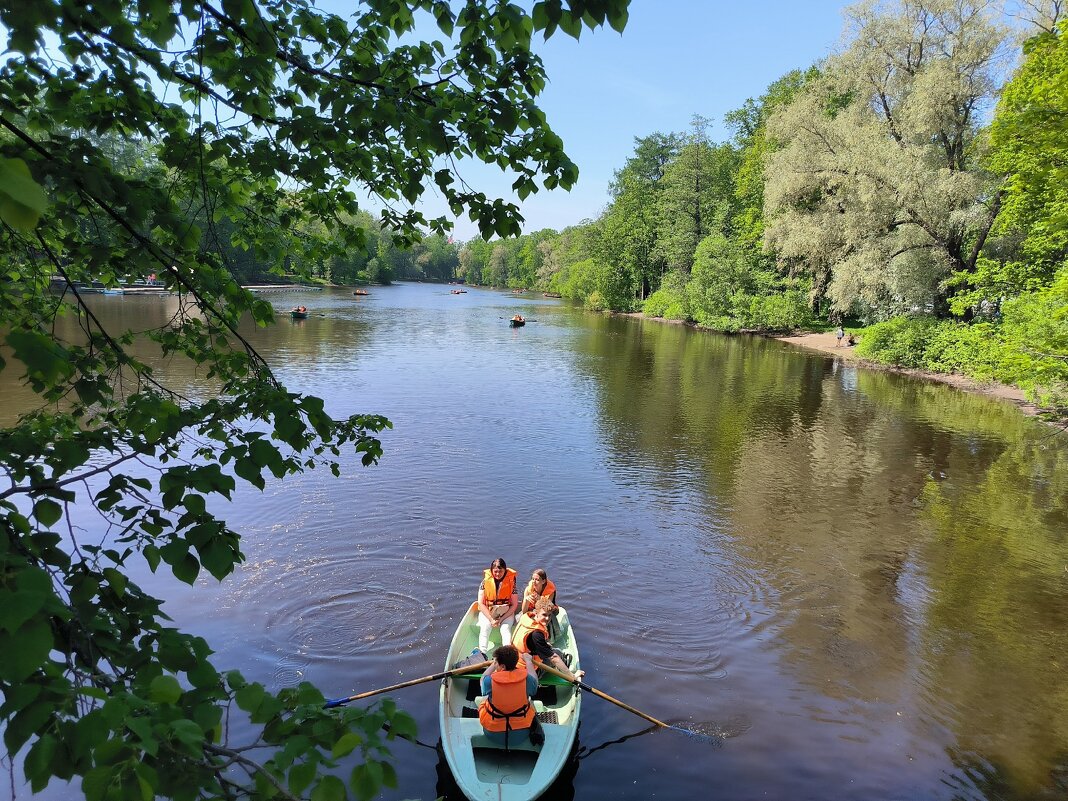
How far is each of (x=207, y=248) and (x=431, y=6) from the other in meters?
2.33

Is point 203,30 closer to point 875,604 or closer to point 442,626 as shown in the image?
point 442,626

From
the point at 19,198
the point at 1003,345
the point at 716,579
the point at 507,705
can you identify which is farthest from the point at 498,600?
the point at 1003,345

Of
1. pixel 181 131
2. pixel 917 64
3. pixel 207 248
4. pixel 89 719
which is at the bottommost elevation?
pixel 89 719

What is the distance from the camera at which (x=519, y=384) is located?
2897cm

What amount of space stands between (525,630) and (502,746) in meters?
2.04

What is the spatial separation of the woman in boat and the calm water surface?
78 centimetres

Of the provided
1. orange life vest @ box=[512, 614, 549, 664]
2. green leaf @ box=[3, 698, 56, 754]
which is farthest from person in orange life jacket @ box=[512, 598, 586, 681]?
green leaf @ box=[3, 698, 56, 754]

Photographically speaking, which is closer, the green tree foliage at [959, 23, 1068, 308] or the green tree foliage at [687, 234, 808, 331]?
the green tree foliage at [959, 23, 1068, 308]

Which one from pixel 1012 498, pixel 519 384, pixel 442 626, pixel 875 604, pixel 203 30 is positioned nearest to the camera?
pixel 203 30

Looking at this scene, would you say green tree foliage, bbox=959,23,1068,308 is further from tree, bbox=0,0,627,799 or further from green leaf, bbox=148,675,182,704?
green leaf, bbox=148,675,182,704

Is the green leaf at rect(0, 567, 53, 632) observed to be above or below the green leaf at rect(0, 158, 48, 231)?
below

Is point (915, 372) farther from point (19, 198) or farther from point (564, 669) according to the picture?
point (19, 198)

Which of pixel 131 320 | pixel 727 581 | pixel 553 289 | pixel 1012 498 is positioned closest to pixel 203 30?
pixel 727 581

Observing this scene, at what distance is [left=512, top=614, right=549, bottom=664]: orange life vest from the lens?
8.73 metres
